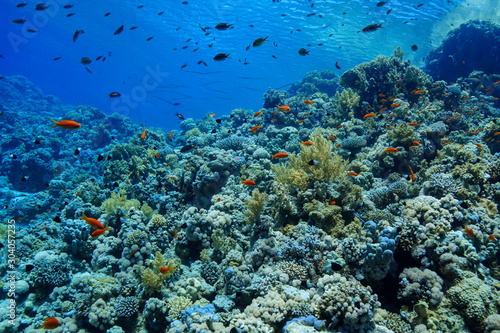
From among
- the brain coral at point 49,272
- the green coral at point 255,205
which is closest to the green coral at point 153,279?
the green coral at point 255,205

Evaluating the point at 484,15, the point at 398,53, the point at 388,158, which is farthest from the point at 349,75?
the point at 484,15

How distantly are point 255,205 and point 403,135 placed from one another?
6.51 meters

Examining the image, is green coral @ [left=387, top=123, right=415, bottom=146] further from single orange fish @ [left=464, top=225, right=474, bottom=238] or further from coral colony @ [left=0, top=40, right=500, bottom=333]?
single orange fish @ [left=464, top=225, right=474, bottom=238]

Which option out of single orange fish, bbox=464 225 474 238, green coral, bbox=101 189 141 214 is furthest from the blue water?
single orange fish, bbox=464 225 474 238

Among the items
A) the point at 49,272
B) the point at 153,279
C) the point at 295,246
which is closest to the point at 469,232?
the point at 295,246

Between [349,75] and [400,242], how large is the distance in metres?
12.1

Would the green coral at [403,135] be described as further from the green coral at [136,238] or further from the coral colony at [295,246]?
the green coral at [136,238]

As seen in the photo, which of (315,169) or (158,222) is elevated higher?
(315,169)

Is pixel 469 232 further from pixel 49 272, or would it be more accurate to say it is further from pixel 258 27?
pixel 258 27

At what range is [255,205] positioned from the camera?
6098 mm

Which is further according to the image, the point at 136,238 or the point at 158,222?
the point at 158,222

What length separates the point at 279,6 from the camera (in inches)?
1212

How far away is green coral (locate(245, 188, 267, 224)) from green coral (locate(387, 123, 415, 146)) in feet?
20.1

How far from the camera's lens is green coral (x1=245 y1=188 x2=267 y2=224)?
20.0ft
